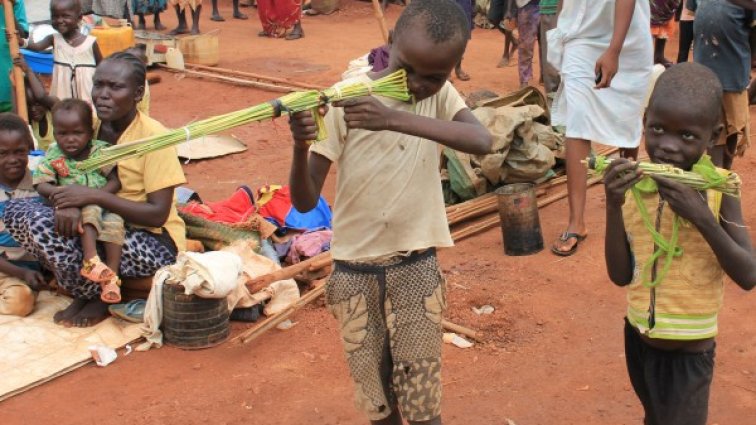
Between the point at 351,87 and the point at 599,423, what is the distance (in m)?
1.86

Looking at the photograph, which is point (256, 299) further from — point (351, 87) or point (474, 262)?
point (351, 87)

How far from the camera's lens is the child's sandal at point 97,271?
13.9ft

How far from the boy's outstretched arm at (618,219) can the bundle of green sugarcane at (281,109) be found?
61cm

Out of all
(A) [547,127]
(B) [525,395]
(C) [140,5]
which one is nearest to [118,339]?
(B) [525,395]

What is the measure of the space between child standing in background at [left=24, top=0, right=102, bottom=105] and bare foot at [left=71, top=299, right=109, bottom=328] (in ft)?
8.03

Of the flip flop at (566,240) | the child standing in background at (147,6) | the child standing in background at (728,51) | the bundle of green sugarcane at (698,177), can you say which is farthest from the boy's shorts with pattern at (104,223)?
the child standing in background at (147,6)

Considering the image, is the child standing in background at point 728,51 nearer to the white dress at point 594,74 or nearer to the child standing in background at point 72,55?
the white dress at point 594,74

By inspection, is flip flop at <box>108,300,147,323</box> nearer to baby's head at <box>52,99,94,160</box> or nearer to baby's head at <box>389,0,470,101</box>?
baby's head at <box>52,99,94,160</box>

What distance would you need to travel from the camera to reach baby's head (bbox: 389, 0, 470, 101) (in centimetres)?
241

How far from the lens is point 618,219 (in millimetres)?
2449

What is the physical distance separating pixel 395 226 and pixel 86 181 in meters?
2.20

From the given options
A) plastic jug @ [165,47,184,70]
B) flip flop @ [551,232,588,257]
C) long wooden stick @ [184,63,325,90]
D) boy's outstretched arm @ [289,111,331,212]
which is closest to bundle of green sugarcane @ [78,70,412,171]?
boy's outstretched arm @ [289,111,331,212]

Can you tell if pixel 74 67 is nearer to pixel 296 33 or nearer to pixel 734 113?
pixel 734 113

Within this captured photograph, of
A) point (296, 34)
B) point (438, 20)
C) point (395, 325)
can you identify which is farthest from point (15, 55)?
point (296, 34)
